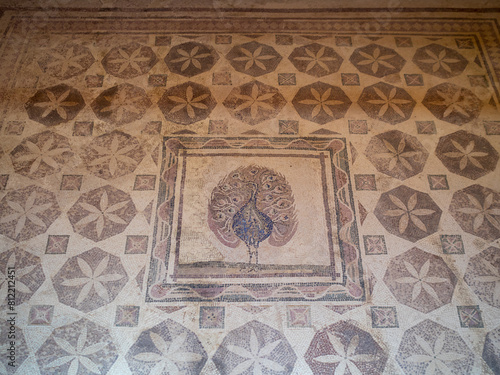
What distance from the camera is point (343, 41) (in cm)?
278

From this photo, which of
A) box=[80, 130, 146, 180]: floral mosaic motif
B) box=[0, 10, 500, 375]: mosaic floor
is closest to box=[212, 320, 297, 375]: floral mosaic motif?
box=[0, 10, 500, 375]: mosaic floor

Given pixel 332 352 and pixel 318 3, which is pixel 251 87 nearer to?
pixel 318 3

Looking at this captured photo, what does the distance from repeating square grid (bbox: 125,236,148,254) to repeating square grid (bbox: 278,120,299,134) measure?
0.94 meters

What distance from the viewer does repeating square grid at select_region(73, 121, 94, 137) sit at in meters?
2.39

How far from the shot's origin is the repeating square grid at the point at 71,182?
2.23 meters

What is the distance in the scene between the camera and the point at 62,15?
9.36 ft

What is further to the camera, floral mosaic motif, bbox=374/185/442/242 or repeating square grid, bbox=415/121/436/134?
repeating square grid, bbox=415/121/436/134

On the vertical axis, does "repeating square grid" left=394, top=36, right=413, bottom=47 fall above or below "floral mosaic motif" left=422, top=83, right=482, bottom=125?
above

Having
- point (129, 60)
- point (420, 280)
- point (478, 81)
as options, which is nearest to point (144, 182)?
point (129, 60)

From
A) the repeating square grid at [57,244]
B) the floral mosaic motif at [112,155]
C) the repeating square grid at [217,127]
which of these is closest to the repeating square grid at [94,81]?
the floral mosaic motif at [112,155]

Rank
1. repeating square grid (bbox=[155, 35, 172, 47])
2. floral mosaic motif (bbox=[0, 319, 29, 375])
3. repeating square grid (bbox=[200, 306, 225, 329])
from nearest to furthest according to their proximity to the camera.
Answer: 1. floral mosaic motif (bbox=[0, 319, 29, 375])
2. repeating square grid (bbox=[200, 306, 225, 329])
3. repeating square grid (bbox=[155, 35, 172, 47])

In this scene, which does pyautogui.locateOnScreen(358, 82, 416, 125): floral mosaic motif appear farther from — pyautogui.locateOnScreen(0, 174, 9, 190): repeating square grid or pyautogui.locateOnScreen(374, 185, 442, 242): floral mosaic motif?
pyautogui.locateOnScreen(0, 174, 9, 190): repeating square grid

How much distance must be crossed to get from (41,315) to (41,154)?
864 millimetres

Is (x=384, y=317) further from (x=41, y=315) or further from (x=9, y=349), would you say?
(x=9, y=349)
